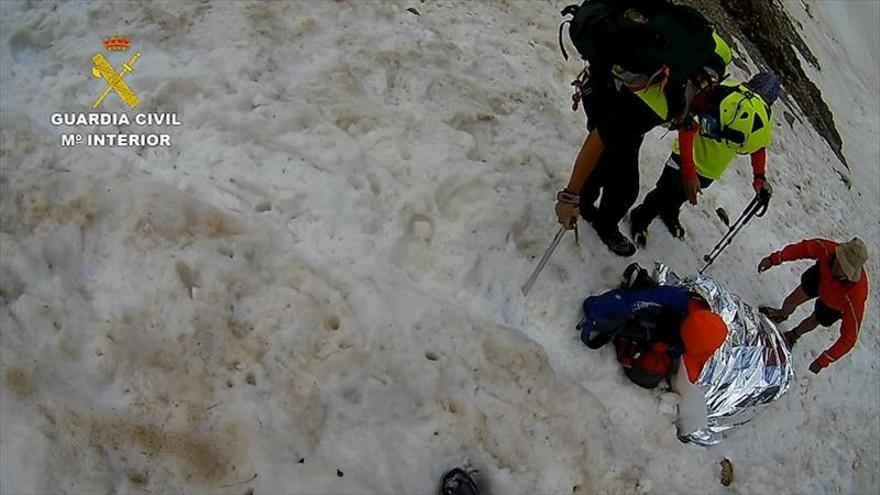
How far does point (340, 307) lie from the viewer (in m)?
5.06

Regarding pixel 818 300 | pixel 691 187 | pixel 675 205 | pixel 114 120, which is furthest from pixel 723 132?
pixel 114 120

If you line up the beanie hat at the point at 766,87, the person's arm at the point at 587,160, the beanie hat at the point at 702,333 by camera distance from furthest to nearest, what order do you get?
1. the beanie hat at the point at 766,87
2. the person's arm at the point at 587,160
3. the beanie hat at the point at 702,333

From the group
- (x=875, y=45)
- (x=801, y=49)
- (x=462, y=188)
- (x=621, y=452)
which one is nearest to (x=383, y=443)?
(x=621, y=452)

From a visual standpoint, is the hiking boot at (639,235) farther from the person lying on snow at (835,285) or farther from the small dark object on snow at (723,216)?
the small dark object on snow at (723,216)

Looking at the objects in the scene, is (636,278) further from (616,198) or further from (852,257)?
(852,257)

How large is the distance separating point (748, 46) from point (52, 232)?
31.5 feet

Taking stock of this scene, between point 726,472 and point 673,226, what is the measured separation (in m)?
2.07

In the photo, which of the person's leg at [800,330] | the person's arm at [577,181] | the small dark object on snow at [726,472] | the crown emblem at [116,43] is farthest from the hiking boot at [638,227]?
the crown emblem at [116,43]

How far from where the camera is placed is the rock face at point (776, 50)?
11.1m

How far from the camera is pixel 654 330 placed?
198 inches

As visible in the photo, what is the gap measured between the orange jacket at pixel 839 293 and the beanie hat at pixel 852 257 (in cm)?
12

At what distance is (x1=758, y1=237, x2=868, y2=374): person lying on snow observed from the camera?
5.46 meters

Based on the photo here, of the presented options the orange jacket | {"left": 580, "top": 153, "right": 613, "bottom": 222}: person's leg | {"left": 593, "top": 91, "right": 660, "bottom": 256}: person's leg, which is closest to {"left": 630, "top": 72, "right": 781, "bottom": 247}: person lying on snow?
{"left": 593, "top": 91, "right": 660, "bottom": 256}: person's leg

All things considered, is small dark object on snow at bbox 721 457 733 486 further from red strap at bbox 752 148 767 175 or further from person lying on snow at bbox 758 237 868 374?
red strap at bbox 752 148 767 175
